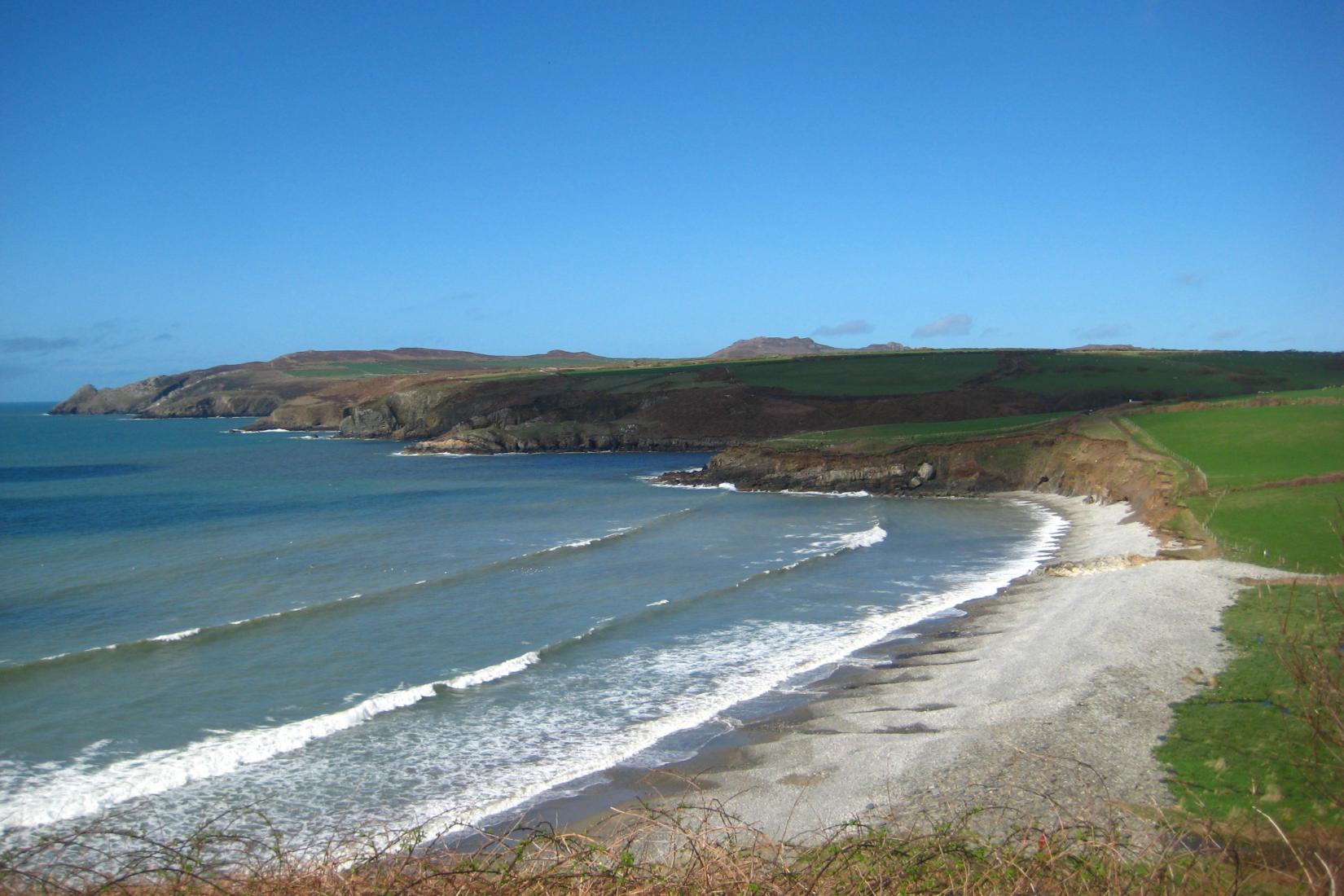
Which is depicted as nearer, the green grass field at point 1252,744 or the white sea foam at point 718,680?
the green grass field at point 1252,744

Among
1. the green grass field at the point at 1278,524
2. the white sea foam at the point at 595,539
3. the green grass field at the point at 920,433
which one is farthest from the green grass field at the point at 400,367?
the green grass field at the point at 1278,524

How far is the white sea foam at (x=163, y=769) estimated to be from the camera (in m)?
11.5

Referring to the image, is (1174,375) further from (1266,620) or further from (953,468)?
(1266,620)

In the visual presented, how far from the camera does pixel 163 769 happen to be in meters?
12.7

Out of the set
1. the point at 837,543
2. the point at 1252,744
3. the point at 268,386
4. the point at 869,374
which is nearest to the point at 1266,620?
the point at 1252,744

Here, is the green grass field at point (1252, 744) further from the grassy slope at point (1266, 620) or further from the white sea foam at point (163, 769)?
the white sea foam at point (163, 769)

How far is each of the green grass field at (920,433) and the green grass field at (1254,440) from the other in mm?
7154

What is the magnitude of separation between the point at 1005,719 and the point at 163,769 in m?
11.6

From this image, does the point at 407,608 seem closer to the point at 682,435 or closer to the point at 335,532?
the point at 335,532

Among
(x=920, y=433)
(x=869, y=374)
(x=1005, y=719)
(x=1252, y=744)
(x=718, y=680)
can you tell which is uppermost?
(x=869, y=374)

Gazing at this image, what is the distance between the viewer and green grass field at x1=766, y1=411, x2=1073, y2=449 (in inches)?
1948

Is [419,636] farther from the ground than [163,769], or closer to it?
farther from the ground

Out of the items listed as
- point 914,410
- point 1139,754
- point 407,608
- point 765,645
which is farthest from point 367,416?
point 1139,754

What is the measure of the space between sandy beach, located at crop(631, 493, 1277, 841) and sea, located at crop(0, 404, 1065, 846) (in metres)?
1.25
